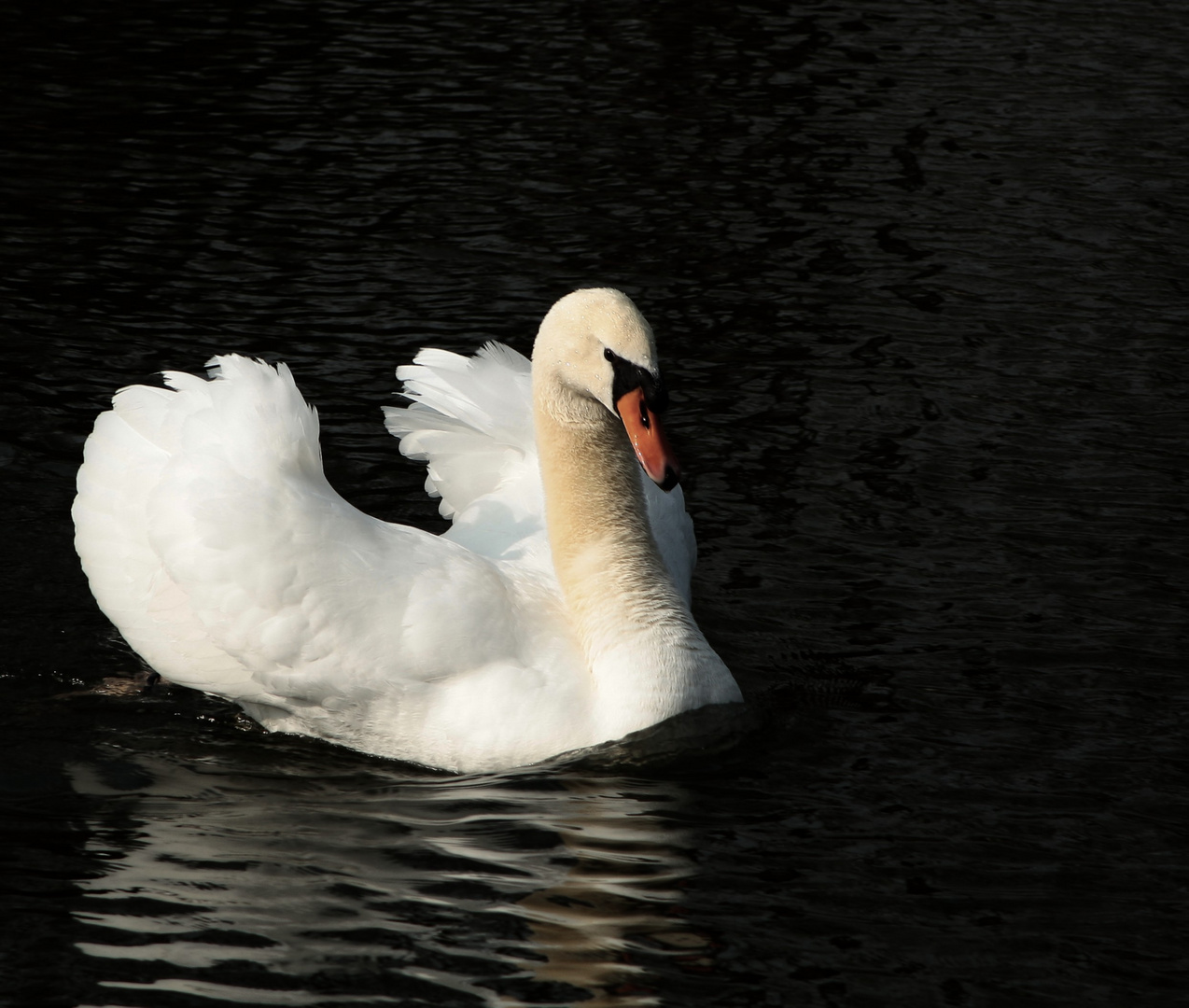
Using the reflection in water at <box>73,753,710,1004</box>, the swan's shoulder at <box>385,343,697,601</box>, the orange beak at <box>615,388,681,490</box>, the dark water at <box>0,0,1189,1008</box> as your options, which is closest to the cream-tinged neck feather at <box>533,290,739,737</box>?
the orange beak at <box>615,388,681,490</box>

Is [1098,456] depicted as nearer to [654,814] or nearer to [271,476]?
[654,814]

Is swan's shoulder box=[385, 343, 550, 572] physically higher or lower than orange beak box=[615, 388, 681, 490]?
lower

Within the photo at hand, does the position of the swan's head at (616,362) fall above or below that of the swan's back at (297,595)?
above

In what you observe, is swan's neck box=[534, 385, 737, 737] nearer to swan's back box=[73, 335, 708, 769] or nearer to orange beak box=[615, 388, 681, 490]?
swan's back box=[73, 335, 708, 769]

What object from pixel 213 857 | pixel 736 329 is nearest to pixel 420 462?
pixel 736 329

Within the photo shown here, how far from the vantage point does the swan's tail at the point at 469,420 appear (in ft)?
Result: 25.8

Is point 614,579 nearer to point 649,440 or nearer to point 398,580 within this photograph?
point 649,440

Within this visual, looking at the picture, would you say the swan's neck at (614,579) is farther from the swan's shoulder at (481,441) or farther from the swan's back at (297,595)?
the swan's shoulder at (481,441)

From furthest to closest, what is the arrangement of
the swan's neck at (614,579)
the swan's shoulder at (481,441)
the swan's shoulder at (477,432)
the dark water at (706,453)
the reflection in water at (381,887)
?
1. the swan's shoulder at (477,432)
2. the swan's shoulder at (481,441)
3. the swan's neck at (614,579)
4. the dark water at (706,453)
5. the reflection in water at (381,887)

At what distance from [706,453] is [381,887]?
15.1ft

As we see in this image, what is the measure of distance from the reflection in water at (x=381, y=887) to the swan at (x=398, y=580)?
0.29 metres

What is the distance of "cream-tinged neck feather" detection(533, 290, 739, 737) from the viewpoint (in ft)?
20.8

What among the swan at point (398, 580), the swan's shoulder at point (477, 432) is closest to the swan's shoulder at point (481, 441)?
the swan's shoulder at point (477, 432)

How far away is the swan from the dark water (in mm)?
268
